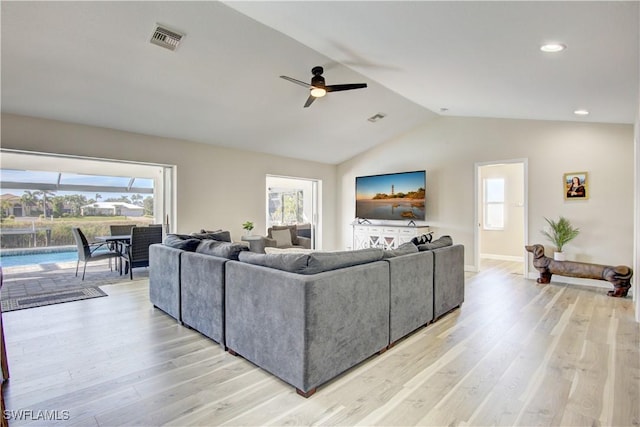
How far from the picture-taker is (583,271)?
4762 millimetres

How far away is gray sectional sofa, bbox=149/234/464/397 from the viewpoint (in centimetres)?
209

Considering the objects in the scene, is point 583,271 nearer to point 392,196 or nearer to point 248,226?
point 392,196

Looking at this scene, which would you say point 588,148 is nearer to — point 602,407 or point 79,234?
point 602,407

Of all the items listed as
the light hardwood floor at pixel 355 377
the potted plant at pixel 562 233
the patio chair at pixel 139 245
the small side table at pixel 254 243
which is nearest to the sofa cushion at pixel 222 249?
the light hardwood floor at pixel 355 377

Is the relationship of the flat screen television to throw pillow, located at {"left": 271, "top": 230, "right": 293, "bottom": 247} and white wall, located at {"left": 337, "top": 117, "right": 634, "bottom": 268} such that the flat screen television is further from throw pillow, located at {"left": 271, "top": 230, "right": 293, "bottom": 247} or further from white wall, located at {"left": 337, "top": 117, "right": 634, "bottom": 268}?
throw pillow, located at {"left": 271, "top": 230, "right": 293, "bottom": 247}

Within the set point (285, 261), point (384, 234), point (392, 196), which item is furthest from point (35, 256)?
point (392, 196)

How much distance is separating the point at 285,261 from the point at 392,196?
17.4 ft

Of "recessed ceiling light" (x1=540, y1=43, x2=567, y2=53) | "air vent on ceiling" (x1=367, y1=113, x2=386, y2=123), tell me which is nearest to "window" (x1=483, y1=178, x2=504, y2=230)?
"air vent on ceiling" (x1=367, y1=113, x2=386, y2=123)

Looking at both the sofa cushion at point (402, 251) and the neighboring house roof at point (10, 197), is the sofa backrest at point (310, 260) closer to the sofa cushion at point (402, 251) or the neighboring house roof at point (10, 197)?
the sofa cushion at point (402, 251)

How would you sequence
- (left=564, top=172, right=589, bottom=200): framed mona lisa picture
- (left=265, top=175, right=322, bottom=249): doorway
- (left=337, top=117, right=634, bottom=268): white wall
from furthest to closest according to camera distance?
(left=265, top=175, right=322, bottom=249): doorway < (left=564, top=172, right=589, bottom=200): framed mona lisa picture < (left=337, top=117, right=634, bottom=268): white wall

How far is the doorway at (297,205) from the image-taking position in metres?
8.39

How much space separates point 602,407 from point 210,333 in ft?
9.39

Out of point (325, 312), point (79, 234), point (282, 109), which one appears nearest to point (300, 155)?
point (282, 109)

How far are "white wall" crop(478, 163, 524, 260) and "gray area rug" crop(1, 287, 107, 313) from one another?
24.6ft
